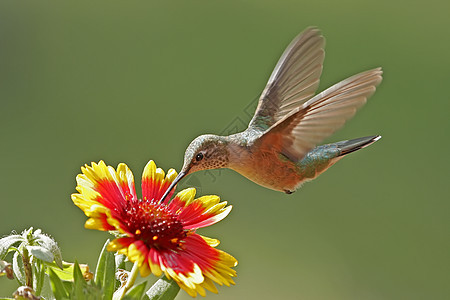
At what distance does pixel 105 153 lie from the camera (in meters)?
3.57

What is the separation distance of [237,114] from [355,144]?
6.86 ft

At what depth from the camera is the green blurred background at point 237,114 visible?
347cm

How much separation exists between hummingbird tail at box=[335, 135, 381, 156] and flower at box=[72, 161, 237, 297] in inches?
14.4

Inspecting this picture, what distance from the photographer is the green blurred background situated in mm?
3471

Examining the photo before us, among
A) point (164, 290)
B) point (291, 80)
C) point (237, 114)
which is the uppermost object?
point (237, 114)

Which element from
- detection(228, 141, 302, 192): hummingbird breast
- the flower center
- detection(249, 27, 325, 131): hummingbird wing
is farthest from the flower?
detection(249, 27, 325, 131): hummingbird wing

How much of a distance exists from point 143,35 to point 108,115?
83 cm

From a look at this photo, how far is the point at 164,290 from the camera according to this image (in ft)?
2.28

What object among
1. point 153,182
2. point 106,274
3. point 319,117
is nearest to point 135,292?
point 106,274

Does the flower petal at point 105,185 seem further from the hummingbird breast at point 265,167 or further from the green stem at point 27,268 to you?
the hummingbird breast at point 265,167

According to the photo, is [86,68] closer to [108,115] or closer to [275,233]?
[108,115]

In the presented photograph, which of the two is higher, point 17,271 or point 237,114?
point 237,114

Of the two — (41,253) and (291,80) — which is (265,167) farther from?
(41,253)

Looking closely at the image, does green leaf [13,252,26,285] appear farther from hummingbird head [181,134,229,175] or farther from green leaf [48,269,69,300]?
hummingbird head [181,134,229,175]
